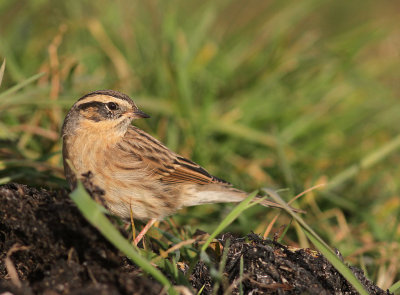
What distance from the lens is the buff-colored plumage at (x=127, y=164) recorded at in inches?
172

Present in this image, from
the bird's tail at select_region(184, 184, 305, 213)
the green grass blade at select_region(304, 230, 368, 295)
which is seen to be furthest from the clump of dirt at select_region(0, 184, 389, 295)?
the bird's tail at select_region(184, 184, 305, 213)

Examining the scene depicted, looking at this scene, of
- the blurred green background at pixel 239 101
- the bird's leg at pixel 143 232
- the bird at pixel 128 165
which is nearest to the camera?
the bird's leg at pixel 143 232

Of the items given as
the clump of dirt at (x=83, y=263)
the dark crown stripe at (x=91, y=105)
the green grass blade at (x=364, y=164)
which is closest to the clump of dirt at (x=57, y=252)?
the clump of dirt at (x=83, y=263)

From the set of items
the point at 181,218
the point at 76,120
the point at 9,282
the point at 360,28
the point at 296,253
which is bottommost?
the point at 181,218

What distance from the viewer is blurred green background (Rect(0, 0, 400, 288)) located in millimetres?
5500

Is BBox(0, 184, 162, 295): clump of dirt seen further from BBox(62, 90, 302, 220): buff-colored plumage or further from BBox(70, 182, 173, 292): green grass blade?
BBox(62, 90, 302, 220): buff-colored plumage

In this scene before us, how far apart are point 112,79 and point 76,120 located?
236cm

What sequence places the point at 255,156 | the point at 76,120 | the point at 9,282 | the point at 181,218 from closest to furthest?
the point at 9,282
the point at 76,120
the point at 181,218
the point at 255,156

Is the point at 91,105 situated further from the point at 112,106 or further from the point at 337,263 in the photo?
the point at 337,263

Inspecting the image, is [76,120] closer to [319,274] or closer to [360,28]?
[319,274]

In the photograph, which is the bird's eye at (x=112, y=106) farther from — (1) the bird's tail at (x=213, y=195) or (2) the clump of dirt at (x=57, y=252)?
(2) the clump of dirt at (x=57, y=252)

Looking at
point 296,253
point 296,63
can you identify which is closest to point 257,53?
point 296,63

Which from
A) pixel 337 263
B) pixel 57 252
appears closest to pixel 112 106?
pixel 57 252

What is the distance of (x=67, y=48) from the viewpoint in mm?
7539
